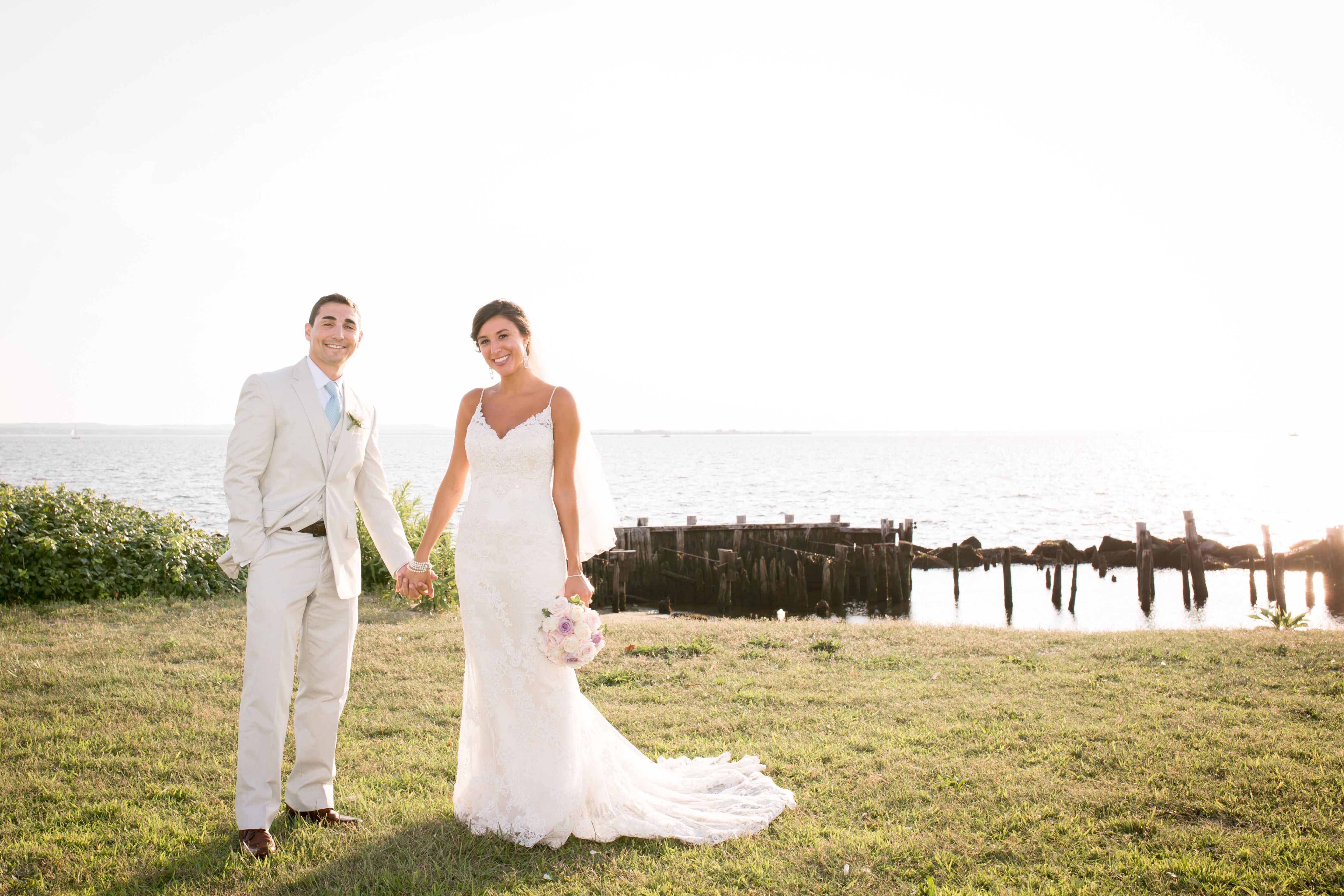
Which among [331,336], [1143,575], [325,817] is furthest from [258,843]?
[1143,575]

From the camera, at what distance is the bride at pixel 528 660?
170 inches

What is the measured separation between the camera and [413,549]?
1343 cm

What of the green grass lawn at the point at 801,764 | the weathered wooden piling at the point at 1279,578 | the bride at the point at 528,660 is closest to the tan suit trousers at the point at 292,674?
the green grass lawn at the point at 801,764

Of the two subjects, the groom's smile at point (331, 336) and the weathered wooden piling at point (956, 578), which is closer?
the groom's smile at point (331, 336)

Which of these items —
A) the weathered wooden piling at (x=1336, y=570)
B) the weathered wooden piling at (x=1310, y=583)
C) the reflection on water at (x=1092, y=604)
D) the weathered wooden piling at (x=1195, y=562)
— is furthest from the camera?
the weathered wooden piling at (x=1195, y=562)

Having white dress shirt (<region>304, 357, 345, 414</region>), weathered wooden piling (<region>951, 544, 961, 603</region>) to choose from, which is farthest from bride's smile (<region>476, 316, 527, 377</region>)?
weathered wooden piling (<region>951, 544, 961, 603</region>)

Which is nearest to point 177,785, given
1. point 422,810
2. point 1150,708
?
point 422,810

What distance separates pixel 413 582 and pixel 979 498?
191 ft

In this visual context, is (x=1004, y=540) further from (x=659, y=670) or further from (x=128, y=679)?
(x=128, y=679)

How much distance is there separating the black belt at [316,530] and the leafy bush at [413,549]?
6442 millimetres

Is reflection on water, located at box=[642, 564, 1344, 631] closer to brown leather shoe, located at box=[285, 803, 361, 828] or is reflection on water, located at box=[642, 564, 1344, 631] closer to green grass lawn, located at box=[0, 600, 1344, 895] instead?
green grass lawn, located at box=[0, 600, 1344, 895]

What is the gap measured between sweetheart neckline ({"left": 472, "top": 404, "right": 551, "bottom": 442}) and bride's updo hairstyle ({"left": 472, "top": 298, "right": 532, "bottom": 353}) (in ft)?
1.46

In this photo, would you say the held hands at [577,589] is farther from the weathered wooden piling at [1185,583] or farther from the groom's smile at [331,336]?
the weathered wooden piling at [1185,583]

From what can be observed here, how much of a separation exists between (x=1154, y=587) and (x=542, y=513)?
2437 centimetres
